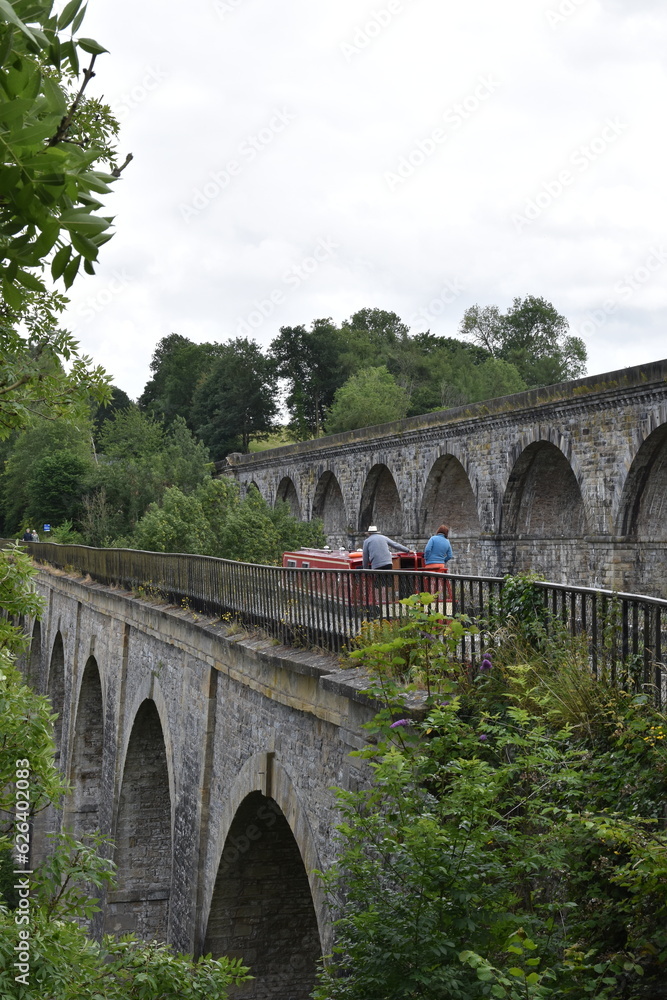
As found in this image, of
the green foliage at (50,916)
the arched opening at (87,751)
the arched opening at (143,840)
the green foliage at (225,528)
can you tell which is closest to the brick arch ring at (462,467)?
the green foliage at (225,528)

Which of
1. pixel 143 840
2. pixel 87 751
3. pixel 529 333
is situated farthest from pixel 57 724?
pixel 529 333

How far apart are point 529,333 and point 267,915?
2939 inches

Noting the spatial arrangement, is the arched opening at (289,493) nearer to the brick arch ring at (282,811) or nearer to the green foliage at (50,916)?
the brick arch ring at (282,811)

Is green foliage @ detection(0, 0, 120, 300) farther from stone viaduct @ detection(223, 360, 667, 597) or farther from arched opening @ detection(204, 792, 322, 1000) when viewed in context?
stone viaduct @ detection(223, 360, 667, 597)

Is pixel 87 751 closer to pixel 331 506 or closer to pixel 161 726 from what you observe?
pixel 161 726

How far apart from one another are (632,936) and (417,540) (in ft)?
79.3

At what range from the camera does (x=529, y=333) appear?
266ft

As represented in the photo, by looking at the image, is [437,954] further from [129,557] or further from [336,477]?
[336,477]

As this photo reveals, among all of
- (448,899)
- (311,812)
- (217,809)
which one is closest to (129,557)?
(217,809)

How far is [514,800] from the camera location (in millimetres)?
5082

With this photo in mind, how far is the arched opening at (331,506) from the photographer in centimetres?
3584

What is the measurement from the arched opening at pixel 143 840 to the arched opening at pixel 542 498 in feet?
33.8

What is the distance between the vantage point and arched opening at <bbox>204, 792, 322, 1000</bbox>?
421 inches

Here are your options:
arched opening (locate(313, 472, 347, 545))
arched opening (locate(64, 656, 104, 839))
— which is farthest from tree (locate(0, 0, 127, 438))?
arched opening (locate(313, 472, 347, 545))
